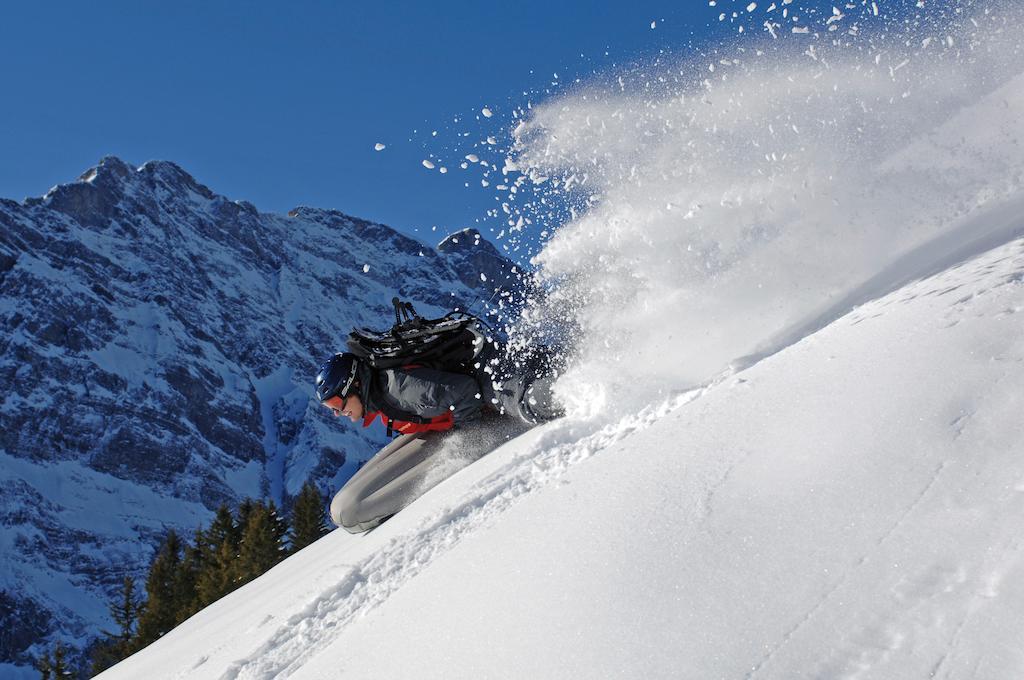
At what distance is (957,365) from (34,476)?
17974cm

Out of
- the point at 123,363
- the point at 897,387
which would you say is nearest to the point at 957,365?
the point at 897,387

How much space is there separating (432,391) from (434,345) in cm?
39

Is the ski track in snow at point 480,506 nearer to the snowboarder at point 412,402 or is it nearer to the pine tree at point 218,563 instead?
the snowboarder at point 412,402

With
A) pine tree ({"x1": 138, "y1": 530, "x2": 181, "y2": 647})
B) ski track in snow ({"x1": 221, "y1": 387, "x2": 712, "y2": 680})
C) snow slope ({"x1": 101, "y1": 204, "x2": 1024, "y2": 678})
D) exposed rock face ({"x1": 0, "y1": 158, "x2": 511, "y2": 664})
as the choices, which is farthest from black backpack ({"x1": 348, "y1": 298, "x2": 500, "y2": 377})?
exposed rock face ({"x1": 0, "y1": 158, "x2": 511, "y2": 664})

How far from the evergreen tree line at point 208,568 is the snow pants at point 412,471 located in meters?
18.5

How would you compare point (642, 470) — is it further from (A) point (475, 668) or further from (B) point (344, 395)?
(B) point (344, 395)

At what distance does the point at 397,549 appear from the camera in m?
4.43

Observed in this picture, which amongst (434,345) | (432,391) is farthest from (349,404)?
(434,345)

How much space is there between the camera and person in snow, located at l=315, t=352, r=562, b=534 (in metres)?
6.12

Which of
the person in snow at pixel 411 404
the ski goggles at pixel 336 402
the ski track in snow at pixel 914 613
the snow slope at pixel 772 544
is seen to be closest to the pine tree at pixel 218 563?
the person in snow at pixel 411 404

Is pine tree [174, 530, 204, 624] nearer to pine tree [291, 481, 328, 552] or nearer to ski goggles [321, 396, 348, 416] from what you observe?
pine tree [291, 481, 328, 552]

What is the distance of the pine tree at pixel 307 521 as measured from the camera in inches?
1112

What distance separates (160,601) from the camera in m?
29.0

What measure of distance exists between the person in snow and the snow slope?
1.93 metres
